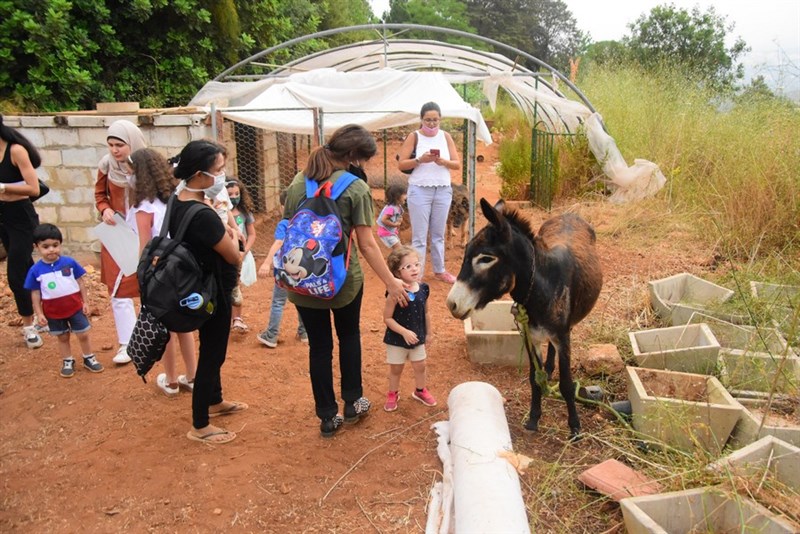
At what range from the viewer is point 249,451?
12.4 ft

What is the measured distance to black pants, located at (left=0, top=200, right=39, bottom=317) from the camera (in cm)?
505

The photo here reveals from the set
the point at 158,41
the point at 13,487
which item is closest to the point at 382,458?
the point at 13,487

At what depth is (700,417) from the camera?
3.46 metres

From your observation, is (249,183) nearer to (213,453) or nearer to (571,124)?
(571,124)

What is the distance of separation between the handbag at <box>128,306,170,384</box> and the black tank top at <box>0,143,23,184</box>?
2.54 meters

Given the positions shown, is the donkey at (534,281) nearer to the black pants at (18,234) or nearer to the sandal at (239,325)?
the sandal at (239,325)

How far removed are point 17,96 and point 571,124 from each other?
390 inches

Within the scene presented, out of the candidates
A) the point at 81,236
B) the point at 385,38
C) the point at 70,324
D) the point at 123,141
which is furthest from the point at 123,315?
the point at 385,38

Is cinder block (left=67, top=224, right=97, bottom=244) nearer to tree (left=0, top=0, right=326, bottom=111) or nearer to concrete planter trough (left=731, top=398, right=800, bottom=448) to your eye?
tree (left=0, top=0, right=326, bottom=111)

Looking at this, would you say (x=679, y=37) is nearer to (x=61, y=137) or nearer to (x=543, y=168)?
(x=543, y=168)

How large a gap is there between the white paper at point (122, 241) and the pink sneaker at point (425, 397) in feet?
7.61

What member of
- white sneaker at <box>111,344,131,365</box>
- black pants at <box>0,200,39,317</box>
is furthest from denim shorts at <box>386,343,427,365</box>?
black pants at <box>0,200,39,317</box>

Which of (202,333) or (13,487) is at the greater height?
(202,333)

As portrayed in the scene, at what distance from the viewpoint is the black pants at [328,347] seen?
3.61 m
